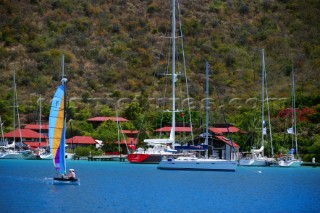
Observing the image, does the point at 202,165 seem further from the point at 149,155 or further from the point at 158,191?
the point at 158,191

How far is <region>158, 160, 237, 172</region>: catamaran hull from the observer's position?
242 feet

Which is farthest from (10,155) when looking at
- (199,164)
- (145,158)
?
(199,164)

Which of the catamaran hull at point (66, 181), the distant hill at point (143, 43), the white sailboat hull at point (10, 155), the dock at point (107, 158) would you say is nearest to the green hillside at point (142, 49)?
the distant hill at point (143, 43)

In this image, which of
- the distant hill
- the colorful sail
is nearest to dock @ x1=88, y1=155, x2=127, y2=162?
the distant hill

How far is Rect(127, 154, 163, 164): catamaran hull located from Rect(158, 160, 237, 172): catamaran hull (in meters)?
10.9

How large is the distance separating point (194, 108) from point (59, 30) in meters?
52.5

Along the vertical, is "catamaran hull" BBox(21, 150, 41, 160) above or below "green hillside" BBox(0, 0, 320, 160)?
below

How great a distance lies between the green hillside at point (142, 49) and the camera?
130 metres

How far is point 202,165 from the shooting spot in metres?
73.8

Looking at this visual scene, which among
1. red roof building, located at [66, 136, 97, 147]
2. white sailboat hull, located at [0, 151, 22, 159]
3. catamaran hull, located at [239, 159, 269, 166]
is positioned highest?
red roof building, located at [66, 136, 97, 147]

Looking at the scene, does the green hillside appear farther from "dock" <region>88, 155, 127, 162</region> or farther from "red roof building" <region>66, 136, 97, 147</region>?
"dock" <region>88, 155, 127, 162</region>

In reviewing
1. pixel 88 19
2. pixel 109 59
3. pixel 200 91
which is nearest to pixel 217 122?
pixel 200 91

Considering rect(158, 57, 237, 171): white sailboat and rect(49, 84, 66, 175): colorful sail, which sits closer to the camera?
rect(49, 84, 66, 175): colorful sail

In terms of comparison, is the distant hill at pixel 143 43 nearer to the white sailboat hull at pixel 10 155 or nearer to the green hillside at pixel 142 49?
the green hillside at pixel 142 49
